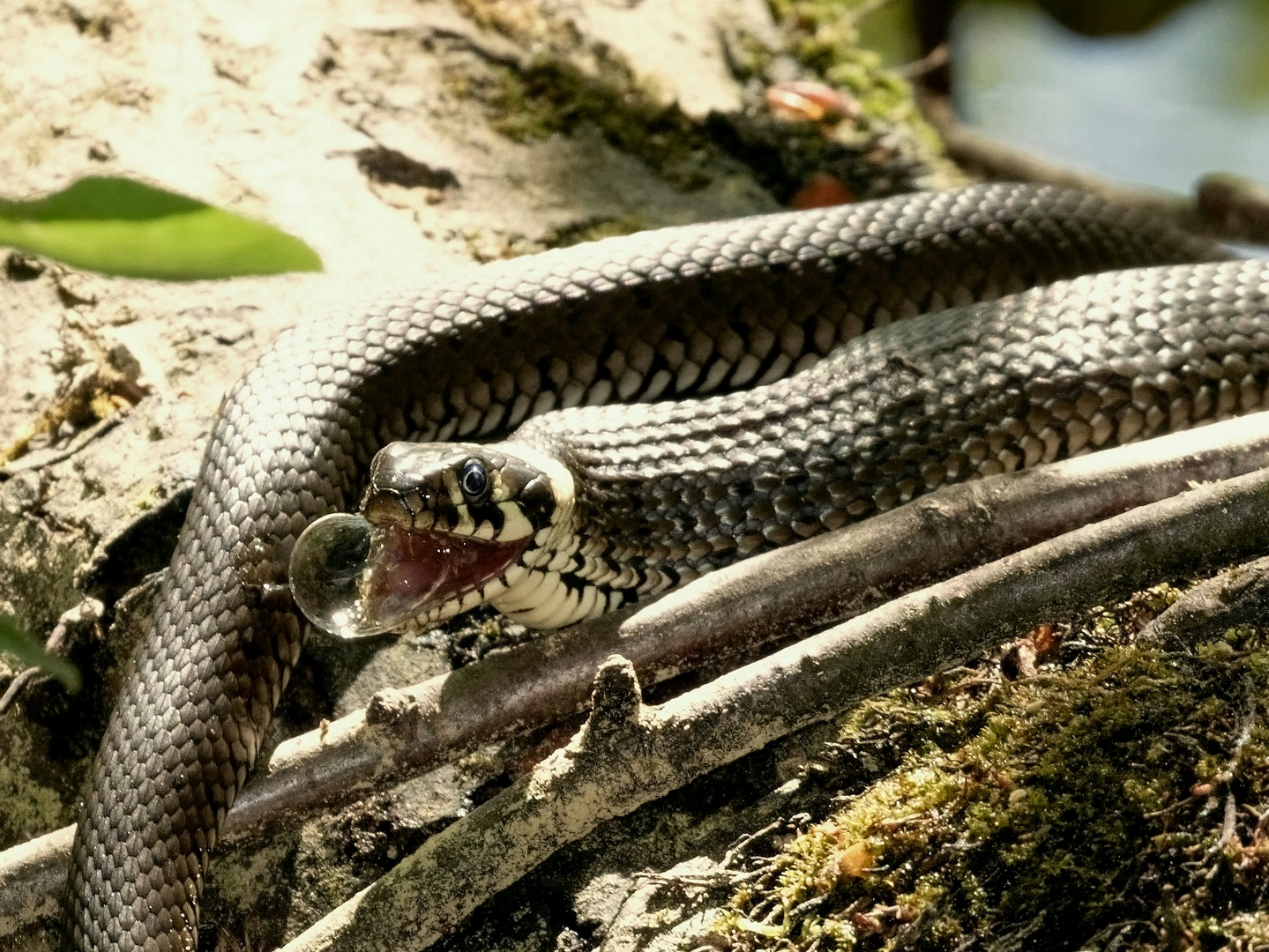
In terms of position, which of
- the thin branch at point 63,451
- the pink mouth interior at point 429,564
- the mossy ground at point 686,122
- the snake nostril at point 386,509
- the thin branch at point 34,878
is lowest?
the thin branch at point 34,878

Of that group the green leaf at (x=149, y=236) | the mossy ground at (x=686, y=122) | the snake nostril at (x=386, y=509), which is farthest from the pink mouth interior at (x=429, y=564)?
the mossy ground at (x=686, y=122)

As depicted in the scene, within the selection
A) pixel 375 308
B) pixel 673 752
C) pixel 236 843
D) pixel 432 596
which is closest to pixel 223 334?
pixel 375 308

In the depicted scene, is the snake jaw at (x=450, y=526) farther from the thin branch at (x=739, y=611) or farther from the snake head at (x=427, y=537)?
the thin branch at (x=739, y=611)

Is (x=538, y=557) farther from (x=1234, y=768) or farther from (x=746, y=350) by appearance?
(x=1234, y=768)

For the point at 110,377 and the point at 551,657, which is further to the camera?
the point at 110,377

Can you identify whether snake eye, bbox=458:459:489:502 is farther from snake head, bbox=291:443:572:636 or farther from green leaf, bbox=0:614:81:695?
green leaf, bbox=0:614:81:695

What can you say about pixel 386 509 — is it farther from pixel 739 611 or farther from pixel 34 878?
pixel 34 878

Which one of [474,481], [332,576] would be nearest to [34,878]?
[332,576]
